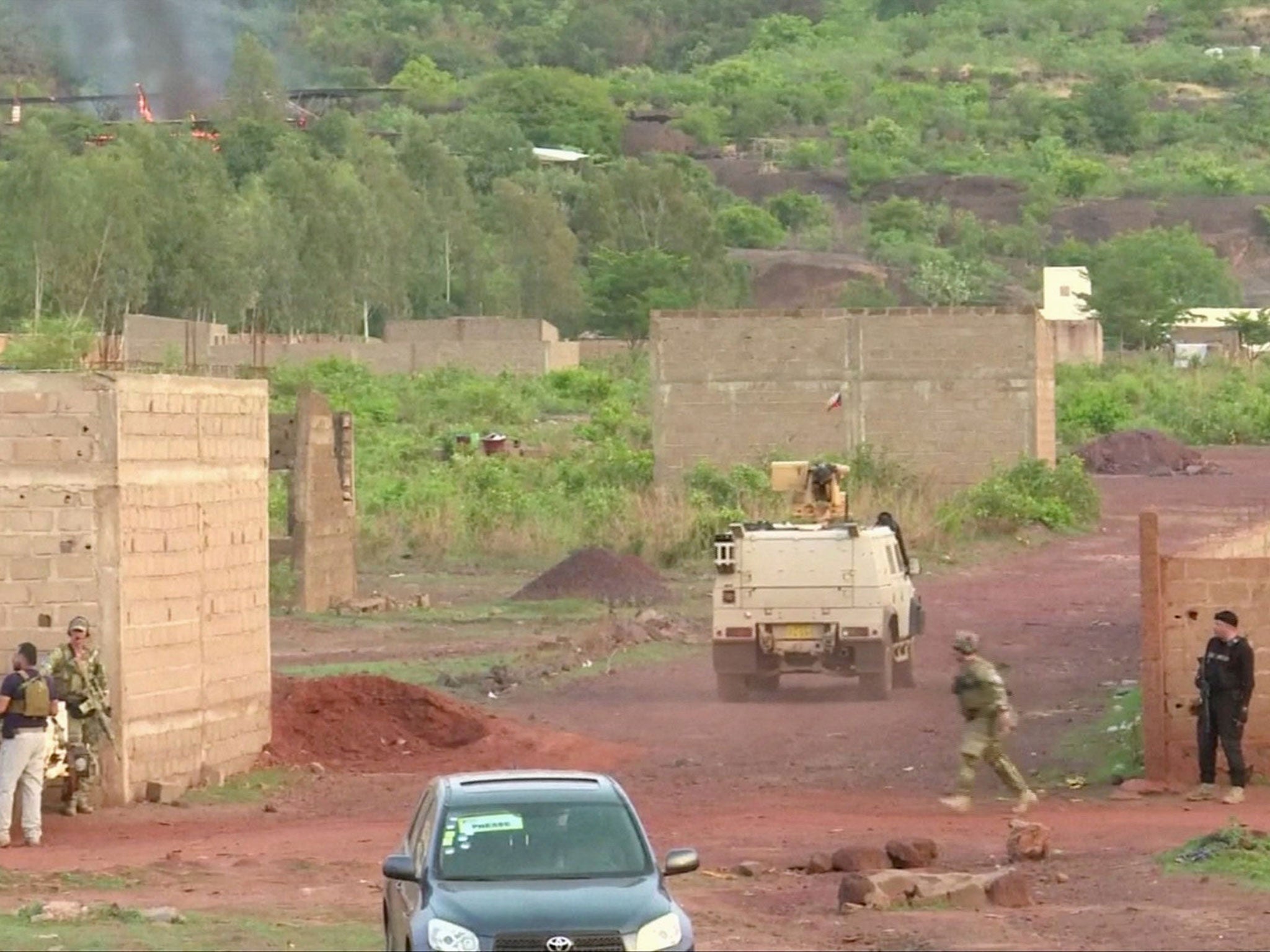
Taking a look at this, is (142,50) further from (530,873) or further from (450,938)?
(450,938)

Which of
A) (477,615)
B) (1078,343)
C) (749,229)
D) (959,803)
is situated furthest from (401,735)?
(749,229)

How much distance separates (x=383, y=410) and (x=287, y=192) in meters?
35.0

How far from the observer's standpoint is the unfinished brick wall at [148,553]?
63.8ft

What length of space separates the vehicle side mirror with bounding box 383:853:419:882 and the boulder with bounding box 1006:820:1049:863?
5566 millimetres

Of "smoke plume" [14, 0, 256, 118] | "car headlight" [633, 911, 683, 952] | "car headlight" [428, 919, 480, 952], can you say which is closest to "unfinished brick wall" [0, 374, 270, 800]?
"car headlight" [428, 919, 480, 952]

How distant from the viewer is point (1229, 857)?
53.7ft

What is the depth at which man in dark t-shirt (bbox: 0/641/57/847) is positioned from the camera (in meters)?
17.9

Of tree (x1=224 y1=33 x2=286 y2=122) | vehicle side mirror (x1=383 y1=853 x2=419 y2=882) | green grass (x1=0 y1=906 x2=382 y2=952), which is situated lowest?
green grass (x1=0 y1=906 x2=382 y2=952)

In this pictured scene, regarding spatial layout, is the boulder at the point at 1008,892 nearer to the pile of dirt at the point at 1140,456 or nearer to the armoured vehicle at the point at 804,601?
the armoured vehicle at the point at 804,601

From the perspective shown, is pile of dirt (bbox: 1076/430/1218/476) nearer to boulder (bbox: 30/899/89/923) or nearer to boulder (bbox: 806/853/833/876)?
boulder (bbox: 806/853/833/876)

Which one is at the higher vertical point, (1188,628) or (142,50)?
(142,50)

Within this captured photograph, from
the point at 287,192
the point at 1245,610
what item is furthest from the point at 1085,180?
the point at 1245,610

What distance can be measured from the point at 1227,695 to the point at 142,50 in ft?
487

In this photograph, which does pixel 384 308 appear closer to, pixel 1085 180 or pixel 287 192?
pixel 287 192
